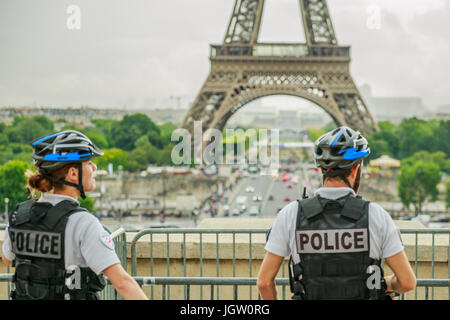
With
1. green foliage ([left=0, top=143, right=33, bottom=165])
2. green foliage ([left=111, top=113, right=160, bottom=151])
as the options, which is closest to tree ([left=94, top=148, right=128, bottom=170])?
green foliage ([left=0, top=143, right=33, bottom=165])

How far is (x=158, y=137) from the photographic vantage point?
61.8 m

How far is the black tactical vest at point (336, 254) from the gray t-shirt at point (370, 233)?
30 mm

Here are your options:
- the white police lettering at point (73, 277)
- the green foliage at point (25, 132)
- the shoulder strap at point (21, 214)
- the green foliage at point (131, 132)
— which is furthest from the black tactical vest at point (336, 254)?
the green foliage at point (25, 132)

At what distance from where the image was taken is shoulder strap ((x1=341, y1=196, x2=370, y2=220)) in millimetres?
3123

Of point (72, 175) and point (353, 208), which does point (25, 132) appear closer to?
point (72, 175)

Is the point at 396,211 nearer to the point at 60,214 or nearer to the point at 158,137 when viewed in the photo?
the point at 158,137

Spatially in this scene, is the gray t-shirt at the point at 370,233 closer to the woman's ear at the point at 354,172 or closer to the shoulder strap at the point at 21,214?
the woman's ear at the point at 354,172

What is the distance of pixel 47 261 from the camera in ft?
10.4

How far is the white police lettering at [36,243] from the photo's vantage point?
3145 millimetres

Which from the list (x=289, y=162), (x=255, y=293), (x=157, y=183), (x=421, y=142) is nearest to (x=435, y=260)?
(x=255, y=293)

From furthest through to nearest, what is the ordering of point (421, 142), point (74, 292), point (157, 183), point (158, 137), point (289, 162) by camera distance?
point (289, 162) → point (158, 137) → point (421, 142) → point (157, 183) → point (74, 292)

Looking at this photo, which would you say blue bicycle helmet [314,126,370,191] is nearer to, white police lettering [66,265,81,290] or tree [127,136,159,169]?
white police lettering [66,265,81,290]

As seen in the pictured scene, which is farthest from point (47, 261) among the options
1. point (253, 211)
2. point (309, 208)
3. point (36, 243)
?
point (253, 211)

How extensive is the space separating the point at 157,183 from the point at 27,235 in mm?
41614
